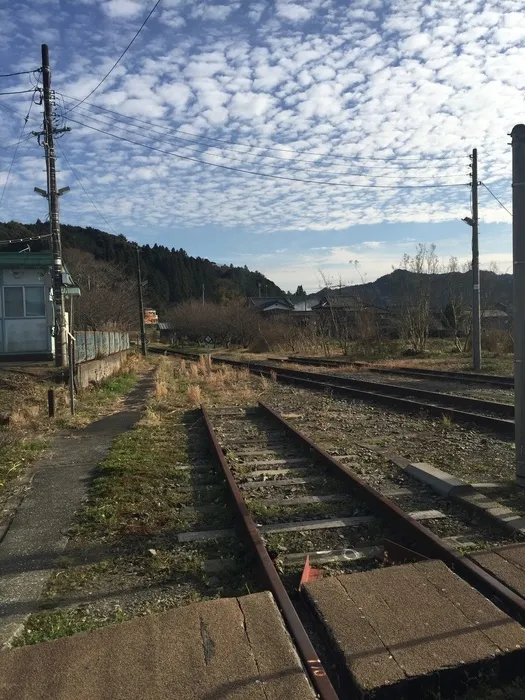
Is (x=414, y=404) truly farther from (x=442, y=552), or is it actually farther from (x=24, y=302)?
(x=24, y=302)

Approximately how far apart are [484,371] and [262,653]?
2065 centimetres

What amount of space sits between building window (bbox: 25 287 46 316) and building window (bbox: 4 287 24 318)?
27cm

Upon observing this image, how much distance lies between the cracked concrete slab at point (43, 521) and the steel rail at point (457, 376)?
1128cm

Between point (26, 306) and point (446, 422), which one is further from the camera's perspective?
point (26, 306)

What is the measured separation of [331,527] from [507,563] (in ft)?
5.17

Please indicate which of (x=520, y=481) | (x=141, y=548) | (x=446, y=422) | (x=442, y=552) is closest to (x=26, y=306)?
(x=446, y=422)

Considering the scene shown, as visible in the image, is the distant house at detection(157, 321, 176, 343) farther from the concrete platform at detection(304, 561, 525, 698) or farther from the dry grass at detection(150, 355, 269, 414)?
the concrete platform at detection(304, 561, 525, 698)

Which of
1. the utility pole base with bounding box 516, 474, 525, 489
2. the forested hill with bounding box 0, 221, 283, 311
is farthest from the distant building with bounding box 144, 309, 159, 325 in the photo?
the utility pole base with bounding box 516, 474, 525, 489

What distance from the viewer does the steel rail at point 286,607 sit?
275 centimetres

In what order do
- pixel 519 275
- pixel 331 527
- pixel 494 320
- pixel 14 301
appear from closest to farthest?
pixel 331 527 → pixel 519 275 → pixel 14 301 → pixel 494 320

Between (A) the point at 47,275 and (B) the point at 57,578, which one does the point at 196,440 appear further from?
(A) the point at 47,275

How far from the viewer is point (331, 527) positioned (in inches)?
202

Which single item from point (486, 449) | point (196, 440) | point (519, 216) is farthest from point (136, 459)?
point (519, 216)

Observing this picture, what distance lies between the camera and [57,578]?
4.36 m
